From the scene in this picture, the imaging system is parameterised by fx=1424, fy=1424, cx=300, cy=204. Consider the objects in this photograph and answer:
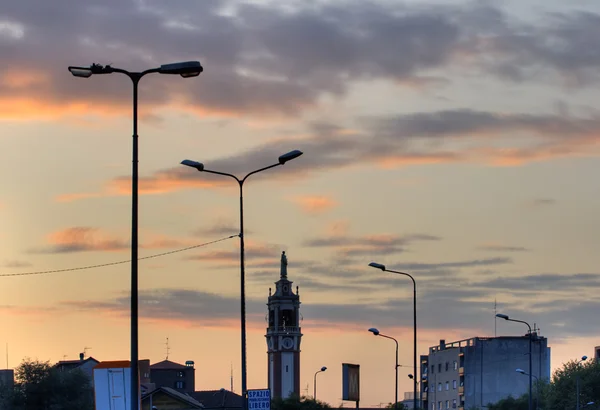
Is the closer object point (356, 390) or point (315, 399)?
point (356, 390)

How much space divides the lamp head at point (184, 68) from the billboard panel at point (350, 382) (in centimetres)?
5665

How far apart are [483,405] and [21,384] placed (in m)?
73.7

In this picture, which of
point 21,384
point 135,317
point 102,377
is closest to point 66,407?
point 21,384

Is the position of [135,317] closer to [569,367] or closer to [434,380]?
[569,367]

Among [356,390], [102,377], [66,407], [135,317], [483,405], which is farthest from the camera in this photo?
[483,405]

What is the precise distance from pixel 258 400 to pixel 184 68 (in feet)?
59.1

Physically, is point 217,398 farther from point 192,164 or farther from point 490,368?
point 192,164

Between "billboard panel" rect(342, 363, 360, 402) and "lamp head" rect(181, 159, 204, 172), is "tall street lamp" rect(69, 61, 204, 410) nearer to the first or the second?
"lamp head" rect(181, 159, 204, 172)

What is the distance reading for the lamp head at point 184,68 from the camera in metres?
32.3

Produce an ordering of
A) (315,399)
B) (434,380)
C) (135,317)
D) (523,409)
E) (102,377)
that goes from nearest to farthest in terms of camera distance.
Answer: (135,317) → (102,377) → (315,399) → (523,409) → (434,380)

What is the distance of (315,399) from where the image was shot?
429 feet

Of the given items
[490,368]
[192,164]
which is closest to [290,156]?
[192,164]

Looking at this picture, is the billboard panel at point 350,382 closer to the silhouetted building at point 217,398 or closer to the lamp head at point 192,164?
the lamp head at point 192,164

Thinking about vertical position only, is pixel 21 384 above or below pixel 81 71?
below
